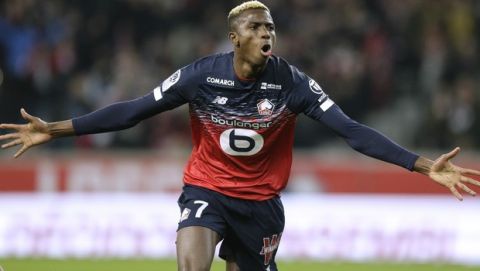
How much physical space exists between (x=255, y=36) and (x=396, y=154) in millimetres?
1232

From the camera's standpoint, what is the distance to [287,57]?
16094 mm

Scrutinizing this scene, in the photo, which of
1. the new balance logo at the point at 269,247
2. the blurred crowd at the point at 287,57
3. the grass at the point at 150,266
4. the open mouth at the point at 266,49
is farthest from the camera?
the blurred crowd at the point at 287,57

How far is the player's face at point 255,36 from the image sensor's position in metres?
7.48

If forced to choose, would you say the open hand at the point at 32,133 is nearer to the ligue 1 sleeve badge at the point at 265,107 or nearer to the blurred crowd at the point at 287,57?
the ligue 1 sleeve badge at the point at 265,107

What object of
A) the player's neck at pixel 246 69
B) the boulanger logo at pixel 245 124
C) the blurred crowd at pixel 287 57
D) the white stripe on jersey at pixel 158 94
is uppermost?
the blurred crowd at pixel 287 57

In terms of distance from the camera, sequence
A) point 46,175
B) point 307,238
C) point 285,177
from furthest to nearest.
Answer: point 46,175 → point 307,238 → point 285,177

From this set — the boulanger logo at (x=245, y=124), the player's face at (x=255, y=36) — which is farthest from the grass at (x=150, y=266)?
the player's face at (x=255, y=36)

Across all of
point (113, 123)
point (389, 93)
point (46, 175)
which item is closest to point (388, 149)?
point (113, 123)

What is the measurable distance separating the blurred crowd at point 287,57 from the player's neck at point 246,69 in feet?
26.1

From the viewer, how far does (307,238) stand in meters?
13.5

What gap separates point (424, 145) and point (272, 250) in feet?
26.6

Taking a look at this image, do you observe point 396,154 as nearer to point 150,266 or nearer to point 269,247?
point 269,247

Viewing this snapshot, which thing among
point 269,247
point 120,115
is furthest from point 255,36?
point 269,247

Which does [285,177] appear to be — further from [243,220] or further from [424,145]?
[424,145]
